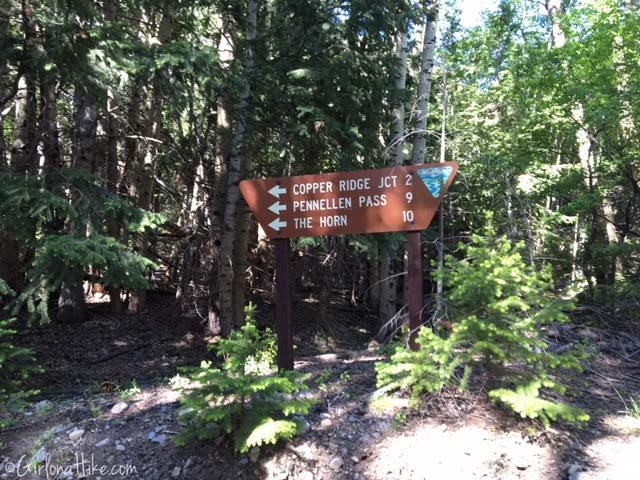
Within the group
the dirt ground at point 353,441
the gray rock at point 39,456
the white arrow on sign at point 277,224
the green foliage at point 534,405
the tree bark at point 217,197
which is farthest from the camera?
the tree bark at point 217,197

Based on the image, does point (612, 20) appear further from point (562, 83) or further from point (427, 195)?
point (427, 195)

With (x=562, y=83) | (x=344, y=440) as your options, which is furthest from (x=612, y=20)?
(x=344, y=440)

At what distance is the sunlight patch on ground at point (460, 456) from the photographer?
333 cm

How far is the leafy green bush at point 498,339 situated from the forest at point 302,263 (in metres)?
0.02

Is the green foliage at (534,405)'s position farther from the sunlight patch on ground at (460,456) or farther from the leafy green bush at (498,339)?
the sunlight patch on ground at (460,456)

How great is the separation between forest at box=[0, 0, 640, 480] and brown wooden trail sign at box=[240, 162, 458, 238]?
15 centimetres

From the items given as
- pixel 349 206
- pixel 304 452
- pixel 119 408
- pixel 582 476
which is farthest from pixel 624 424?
pixel 119 408

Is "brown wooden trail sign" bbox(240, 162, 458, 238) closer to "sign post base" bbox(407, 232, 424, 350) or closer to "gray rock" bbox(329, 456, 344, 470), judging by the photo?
"sign post base" bbox(407, 232, 424, 350)

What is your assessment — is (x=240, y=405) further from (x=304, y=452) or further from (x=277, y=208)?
(x=277, y=208)

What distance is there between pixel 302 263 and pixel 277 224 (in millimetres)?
6563

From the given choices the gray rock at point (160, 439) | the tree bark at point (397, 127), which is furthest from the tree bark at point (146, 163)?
the gray rock at point (160, 439)

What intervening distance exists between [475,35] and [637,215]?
8.19m

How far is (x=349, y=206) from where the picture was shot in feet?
15.3

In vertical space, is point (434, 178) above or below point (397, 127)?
below
